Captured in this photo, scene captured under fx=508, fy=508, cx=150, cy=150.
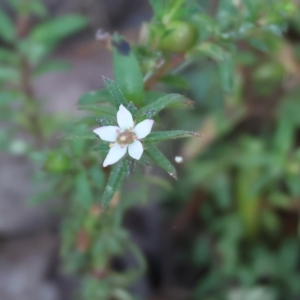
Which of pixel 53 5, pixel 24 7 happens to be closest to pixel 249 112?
pixel 24 7

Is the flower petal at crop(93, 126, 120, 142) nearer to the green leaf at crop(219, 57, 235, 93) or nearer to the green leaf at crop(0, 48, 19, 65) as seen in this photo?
the green leaf at crop(219, 57, 235, 93)

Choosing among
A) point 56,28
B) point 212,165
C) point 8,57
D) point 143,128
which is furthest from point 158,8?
point 212,165

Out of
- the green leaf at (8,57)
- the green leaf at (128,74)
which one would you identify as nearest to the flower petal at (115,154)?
the green leaf at (128,74)

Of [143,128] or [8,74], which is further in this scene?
[8,74]

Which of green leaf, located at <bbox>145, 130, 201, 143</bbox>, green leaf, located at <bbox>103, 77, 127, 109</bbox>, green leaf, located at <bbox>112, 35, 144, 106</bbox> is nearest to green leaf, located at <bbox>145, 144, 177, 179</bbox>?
green leaf, located at <bbox>145, 130, 201, 143</bbox>

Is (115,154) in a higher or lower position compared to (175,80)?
lower

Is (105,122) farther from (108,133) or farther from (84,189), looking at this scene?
(84,189)
